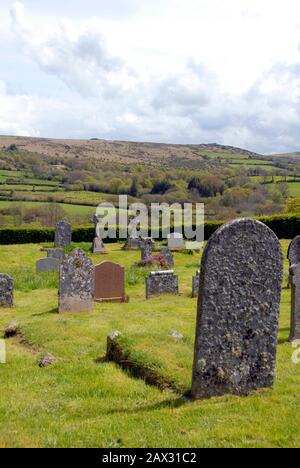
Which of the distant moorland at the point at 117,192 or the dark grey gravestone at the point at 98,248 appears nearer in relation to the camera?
the dark grey gravestone at the point at 98,248

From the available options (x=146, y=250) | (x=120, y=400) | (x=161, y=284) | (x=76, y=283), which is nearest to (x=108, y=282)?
(x=161, y=284)

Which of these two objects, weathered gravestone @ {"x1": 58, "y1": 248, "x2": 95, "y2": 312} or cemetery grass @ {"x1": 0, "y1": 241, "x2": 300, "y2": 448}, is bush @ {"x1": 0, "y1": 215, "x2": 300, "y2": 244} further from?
cemetery grass @ {"x1": 0, "y1": 241, "x2": 300, "y2": 448}

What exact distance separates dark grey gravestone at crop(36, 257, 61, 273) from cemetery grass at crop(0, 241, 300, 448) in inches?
492

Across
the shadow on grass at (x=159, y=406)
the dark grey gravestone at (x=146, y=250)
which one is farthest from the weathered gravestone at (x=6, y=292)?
the shadow on grass at (x=159, y=406)

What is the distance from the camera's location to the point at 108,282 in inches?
803

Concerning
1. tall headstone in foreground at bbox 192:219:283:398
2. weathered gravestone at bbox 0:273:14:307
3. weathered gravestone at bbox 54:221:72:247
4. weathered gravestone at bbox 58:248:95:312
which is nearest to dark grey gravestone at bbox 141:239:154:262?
weathered gravestone at bbox 54:221:72:247

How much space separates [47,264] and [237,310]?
70.2 feet

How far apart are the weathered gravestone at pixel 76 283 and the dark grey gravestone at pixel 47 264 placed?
33.6ft

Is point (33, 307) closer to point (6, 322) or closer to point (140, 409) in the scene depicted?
point (6, 322)

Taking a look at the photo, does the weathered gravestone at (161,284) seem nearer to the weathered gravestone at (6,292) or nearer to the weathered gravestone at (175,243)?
the weathered gravestone at (6,292)

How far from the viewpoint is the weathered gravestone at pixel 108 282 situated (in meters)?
20.3

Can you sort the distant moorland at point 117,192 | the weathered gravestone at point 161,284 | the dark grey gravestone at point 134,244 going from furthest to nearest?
the distant moorland at point 117,192, the dark grey gravestone at point 134,244, the weathered gravestone at point 161,284

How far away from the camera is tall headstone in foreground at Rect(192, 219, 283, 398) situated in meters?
7.80

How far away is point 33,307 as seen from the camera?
1945cm
